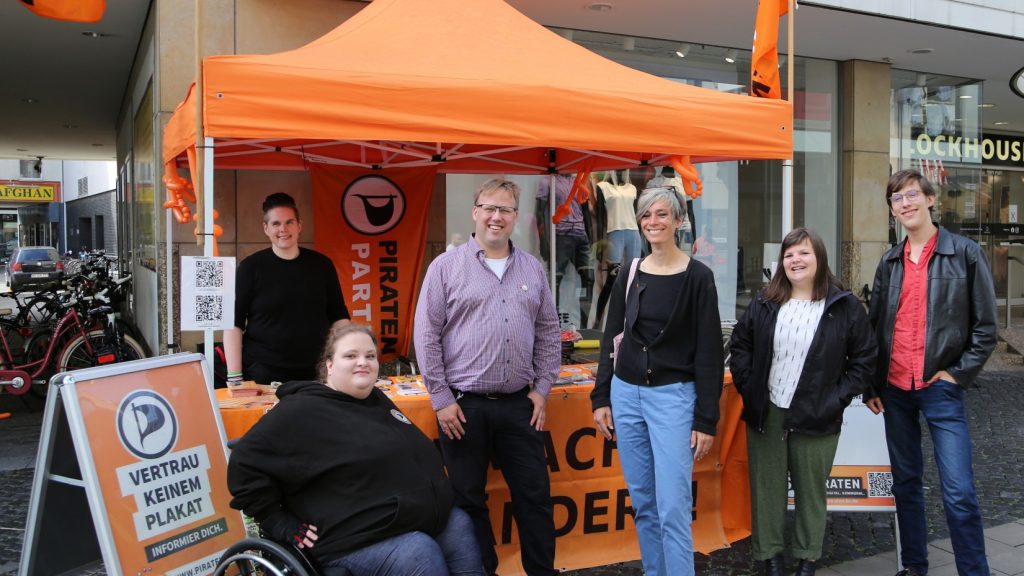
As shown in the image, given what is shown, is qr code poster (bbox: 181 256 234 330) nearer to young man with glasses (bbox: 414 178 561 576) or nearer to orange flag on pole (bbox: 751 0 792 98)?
young man with glasses (bbox: 414 178 561 576)

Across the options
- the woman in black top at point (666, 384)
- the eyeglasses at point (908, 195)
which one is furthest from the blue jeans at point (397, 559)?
the eyeglasses at point (908, 195)

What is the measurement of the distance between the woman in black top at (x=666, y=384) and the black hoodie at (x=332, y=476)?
927mm

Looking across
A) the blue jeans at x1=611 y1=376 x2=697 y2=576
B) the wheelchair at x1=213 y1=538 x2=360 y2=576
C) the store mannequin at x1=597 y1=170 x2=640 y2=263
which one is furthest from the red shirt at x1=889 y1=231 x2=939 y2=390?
the store mannequin at x1=597 y1=170 x2=640 y2=263

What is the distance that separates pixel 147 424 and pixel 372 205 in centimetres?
323

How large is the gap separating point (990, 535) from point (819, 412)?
179 centimetres

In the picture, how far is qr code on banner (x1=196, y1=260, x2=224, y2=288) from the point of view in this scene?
334cm

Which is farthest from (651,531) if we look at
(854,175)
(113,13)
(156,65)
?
(854,175)

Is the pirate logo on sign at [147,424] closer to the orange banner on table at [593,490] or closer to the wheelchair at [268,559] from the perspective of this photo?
the orange banner on table at [593,490]

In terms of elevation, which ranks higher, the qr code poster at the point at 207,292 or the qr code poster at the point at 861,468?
the qr code poster at the point at 207,292

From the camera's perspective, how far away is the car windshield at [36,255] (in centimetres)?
2077

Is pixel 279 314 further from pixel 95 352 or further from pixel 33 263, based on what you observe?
pixel 33 263

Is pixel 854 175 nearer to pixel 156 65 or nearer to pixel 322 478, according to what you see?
pixel 156 65

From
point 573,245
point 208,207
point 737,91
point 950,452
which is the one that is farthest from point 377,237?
point 737,91

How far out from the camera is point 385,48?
3.74 meters
